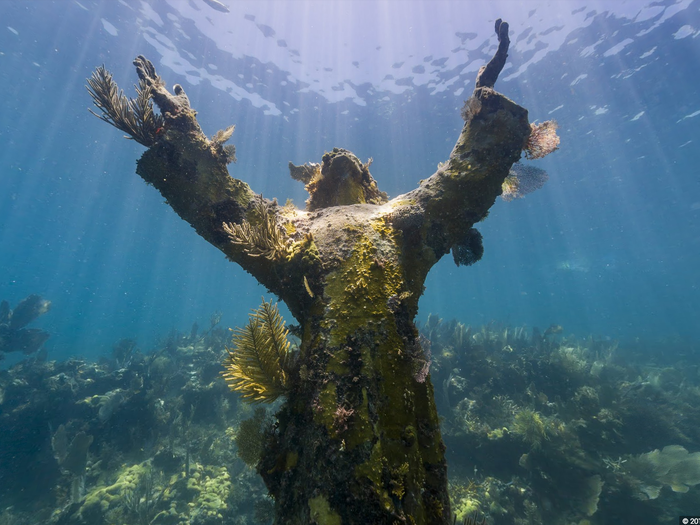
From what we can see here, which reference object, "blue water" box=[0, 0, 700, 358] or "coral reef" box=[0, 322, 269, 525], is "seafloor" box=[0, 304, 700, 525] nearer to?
"coral reef" box=[0, 322, 269, 525]

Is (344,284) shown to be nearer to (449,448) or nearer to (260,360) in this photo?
(260,360)

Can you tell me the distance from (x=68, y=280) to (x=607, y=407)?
17839cm

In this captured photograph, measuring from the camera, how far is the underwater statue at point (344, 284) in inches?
80.4

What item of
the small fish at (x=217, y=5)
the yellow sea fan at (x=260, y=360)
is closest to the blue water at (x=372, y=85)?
the small fish at (x=217, y=5)

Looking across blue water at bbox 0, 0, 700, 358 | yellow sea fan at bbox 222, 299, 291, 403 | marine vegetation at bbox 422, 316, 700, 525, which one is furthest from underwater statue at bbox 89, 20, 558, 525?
blue water at bbox 0, 0, 700, 358

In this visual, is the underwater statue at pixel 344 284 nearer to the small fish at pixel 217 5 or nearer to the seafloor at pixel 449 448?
the seafloor at pixel 449 448

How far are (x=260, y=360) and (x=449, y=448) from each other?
8.92 meters

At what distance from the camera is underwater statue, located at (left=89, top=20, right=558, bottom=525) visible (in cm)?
204

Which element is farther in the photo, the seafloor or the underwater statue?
the seafloor

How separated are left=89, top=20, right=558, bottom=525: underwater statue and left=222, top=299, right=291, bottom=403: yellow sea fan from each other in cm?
2

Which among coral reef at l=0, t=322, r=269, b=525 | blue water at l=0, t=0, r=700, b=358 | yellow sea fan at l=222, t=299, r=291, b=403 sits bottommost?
coral reef at l=0, t=322, r=269, b=525

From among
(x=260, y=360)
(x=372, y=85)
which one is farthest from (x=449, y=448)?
(x=372, y=85)

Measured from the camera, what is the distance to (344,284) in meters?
2.84

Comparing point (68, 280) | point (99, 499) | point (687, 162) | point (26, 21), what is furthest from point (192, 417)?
point (68, 280)
